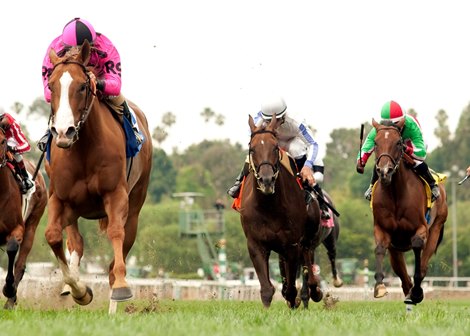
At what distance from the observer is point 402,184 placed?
13125mm

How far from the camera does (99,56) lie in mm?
10922

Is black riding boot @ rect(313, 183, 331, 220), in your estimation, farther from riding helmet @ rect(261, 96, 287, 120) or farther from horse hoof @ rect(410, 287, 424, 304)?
horse hoof @ rect(410, 287, 424, 304)

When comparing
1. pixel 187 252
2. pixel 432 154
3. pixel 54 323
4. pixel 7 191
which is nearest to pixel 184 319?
pixel 54 323

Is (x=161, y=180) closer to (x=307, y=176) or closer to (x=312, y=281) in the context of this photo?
(x=312, y=281)

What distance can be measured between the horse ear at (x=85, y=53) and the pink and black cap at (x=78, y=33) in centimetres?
78

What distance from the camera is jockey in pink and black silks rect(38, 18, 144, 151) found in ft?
35.1

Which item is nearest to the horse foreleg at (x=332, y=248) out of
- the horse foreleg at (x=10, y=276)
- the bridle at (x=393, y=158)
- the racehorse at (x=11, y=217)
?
the bridle at (x=393, y=158)

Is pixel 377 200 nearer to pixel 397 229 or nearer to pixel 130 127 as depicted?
pixel 397 229

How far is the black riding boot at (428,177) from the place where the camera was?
13430mm

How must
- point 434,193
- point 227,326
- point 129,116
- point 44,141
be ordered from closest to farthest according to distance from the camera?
point 227,326 → point 44,141 → point 129,116 → point 434,193

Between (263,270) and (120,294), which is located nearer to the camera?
(120,294)

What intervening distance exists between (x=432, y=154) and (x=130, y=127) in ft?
284

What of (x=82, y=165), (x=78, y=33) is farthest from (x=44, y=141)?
(x=78, y=33)

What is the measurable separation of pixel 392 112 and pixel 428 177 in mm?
923
